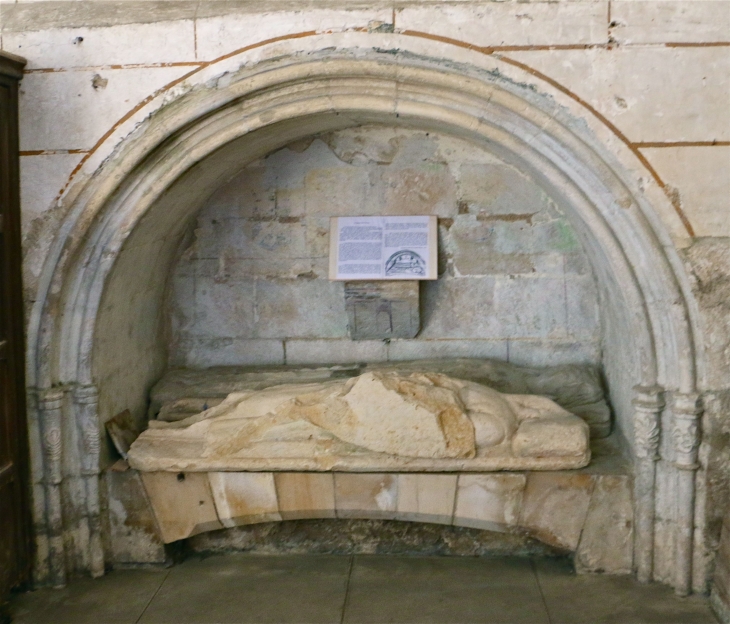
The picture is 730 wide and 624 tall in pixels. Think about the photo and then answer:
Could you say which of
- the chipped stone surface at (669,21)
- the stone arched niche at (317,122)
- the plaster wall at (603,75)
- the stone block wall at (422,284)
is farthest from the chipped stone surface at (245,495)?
the chipped stone surface at (669,21)

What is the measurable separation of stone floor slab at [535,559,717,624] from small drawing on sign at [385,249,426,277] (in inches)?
65.2

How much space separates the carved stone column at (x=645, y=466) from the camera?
12.3ft

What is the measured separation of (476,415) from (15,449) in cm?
210

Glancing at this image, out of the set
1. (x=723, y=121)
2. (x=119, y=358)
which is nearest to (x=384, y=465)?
(x=119, y=358)

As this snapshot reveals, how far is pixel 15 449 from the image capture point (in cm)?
382

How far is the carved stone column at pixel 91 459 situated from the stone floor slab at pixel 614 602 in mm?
2134

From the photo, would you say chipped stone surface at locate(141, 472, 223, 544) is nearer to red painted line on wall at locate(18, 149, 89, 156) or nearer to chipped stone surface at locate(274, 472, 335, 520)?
chipped stone surface at locate(274, 472, 335, 520)

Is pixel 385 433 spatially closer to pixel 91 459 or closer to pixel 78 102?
pixel 91 459

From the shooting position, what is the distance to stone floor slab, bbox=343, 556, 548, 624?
3.71 metres

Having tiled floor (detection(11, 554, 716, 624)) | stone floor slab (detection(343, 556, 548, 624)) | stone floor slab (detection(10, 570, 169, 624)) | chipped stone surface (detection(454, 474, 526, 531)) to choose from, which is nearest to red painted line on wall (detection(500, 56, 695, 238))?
chipped stone surface (detection(454, 474, 526, 531))

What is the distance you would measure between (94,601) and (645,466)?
8.49ft

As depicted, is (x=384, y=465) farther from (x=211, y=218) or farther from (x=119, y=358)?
(x=211, y=218)

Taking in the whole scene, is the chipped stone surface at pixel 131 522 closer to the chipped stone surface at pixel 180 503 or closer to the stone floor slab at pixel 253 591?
the chipped stone surface at pixel 180 503

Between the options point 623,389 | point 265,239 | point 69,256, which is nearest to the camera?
point 69,256
